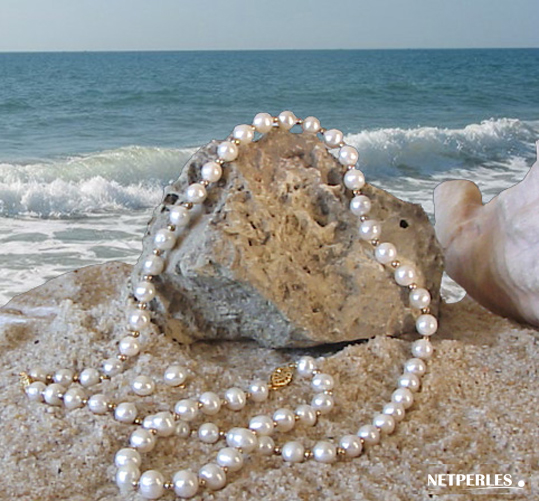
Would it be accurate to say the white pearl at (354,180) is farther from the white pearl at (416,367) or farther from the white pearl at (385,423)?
the white pearl at (385,423)

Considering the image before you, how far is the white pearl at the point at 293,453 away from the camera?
1.38m

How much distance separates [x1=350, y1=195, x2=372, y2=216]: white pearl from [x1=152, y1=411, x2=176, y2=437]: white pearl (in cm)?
68

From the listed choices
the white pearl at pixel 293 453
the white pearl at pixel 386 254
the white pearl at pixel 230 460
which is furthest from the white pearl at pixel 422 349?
the white pearl at pixel 230 460

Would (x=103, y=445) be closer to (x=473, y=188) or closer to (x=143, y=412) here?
(x=143, y=412)

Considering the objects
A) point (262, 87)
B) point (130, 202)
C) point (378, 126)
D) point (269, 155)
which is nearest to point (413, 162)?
point (378, 126)

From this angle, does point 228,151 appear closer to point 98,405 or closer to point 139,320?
point 139,320

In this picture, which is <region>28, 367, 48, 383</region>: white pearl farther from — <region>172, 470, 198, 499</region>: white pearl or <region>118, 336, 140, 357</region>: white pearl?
<region>172, 470, 198, 499</region>: white pearl

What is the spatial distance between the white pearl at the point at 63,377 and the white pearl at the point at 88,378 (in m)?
0.03

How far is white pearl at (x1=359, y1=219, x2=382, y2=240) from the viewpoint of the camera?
5.66 feet

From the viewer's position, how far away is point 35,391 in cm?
155

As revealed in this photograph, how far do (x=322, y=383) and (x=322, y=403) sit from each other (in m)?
0.05

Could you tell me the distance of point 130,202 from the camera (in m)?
5.68

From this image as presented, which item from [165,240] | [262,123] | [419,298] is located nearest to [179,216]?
[165,240]

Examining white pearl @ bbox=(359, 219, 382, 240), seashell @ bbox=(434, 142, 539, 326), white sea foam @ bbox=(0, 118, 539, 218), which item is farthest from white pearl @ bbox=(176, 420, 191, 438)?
→ white sea foam @ bbox=(0, 118, 539, 218)
